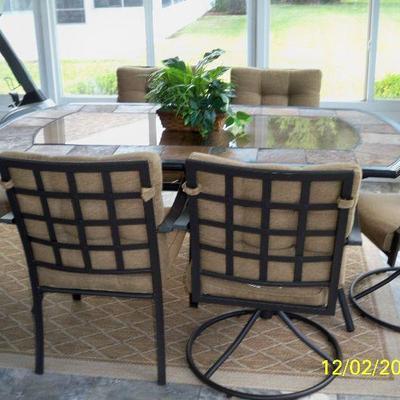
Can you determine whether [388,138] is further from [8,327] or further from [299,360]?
[8,327]

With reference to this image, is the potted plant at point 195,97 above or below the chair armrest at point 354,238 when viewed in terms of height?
above

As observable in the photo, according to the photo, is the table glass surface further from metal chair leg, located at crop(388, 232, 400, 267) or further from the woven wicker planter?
metal chair leg, located at crop(388, 232, 400, 267)

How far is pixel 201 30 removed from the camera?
4750 mm

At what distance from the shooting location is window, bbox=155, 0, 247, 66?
4676 mm

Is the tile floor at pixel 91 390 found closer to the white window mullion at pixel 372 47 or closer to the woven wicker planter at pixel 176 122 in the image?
the woven wicker planter at pixel 176 122

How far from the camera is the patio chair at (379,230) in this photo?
8.09 ft

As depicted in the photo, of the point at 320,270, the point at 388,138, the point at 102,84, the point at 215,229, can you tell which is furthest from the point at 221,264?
the point at 102,84

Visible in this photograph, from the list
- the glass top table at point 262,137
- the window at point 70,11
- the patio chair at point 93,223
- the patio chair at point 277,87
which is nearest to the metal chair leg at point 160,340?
the patio chair at point 93,223

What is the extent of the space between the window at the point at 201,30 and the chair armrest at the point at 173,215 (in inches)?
105

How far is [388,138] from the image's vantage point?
8.91 feet

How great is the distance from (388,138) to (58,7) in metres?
3.19

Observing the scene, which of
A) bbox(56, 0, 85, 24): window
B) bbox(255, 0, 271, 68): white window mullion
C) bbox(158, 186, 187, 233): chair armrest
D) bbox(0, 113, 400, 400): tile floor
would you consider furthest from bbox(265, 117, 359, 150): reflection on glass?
bbox(56, 0, 85, 24): window

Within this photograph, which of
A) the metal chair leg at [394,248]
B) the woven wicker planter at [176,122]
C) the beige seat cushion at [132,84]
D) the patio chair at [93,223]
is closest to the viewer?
the patio chair at [93,223]

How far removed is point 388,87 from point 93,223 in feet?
10.7
